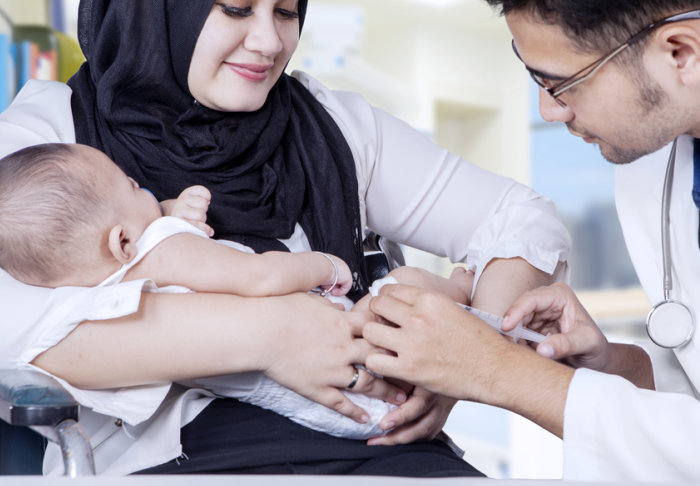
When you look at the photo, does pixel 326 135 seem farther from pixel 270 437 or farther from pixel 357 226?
pixel 270 437

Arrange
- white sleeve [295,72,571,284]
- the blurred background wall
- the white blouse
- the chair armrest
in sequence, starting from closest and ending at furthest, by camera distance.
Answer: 1. the chair armrest
2. the white blouse
3. white sleeve [295,72,571,284]
4. the blurred background wall

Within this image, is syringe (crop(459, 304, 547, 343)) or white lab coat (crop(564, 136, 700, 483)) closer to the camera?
white lab coat (crop(564, 136, 700, 483))

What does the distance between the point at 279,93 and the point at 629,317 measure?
347cm

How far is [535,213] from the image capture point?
1.55 metres

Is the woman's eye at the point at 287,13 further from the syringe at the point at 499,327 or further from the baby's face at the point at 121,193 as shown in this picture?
the syringe at the point at 499,327

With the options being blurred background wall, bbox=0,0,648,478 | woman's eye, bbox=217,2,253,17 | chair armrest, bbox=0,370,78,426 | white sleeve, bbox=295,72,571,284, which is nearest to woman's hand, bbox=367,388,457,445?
white sleeve, bbox=295,72,571,284

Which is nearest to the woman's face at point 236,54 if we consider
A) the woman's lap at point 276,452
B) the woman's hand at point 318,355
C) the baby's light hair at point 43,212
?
the baby's light hair at point 43,212

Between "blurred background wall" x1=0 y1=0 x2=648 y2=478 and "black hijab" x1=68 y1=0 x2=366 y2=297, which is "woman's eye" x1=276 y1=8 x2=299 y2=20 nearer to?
"black hijab" x1=68 y1=0 x2=366 y2=297

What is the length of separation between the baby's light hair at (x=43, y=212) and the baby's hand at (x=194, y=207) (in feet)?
0.47

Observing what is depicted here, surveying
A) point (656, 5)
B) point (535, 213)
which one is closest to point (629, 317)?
point (535, 213)

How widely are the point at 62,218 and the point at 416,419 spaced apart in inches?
26.6

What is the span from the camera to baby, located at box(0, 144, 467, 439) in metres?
1.15

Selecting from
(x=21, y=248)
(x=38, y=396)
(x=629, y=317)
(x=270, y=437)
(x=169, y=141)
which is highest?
(x=169, y=141)

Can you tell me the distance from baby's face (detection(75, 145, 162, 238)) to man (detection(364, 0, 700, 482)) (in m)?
0.43
